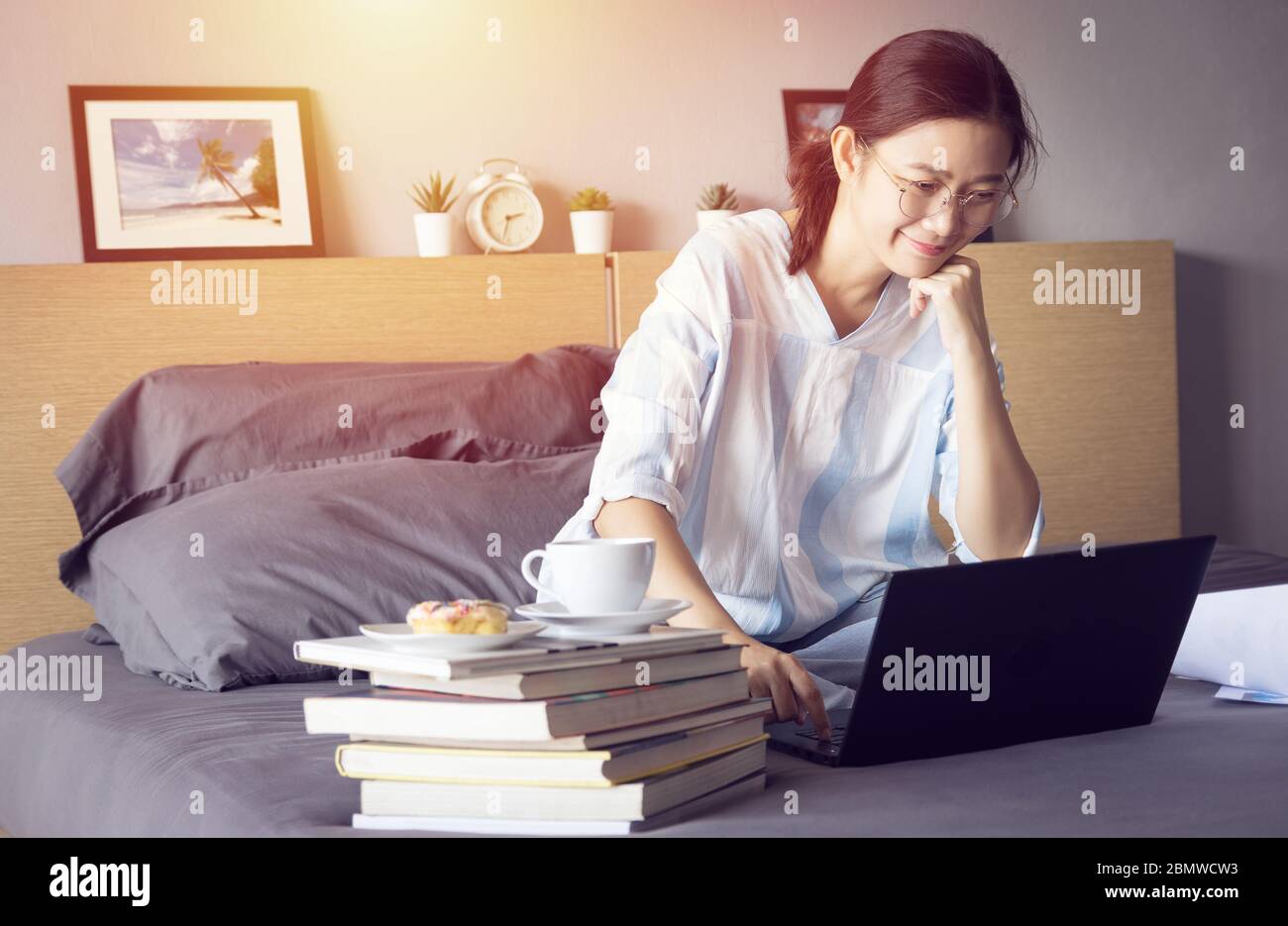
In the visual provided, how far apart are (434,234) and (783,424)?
125cm

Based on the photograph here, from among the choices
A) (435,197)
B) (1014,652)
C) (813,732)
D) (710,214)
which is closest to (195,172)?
(435,197)

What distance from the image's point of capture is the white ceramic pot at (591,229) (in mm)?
2781

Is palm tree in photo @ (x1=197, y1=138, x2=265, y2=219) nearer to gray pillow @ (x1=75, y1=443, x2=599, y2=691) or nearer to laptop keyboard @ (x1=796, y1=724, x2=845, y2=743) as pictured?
gray pillow @ (x1=75, y1=443, x2=599, y2=691)

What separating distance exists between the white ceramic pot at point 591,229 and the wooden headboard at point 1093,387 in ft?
2.67

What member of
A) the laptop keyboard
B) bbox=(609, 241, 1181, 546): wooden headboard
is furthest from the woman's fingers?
bbox=(609, 241, 1181, 546): wooden headboard

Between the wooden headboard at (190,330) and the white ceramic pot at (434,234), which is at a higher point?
the white ceramic pot at (434,234)

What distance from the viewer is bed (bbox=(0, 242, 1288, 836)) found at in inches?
41.6

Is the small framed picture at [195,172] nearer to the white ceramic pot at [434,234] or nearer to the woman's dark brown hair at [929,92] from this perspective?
the white ceramic pot at [434,234]

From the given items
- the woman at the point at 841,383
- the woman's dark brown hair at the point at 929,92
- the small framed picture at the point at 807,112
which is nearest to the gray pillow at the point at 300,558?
the woman at the point at 841,383

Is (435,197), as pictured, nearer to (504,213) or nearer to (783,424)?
(504,213)

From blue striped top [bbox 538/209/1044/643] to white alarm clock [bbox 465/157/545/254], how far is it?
1135mm

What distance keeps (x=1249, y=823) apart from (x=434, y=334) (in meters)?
1.90

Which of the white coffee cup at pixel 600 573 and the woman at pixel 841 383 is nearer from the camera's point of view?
the white coffee cup at pixel 600 573

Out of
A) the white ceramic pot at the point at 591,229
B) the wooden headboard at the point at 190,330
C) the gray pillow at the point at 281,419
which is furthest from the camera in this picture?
the white ceramic pot at the point at 591,229
